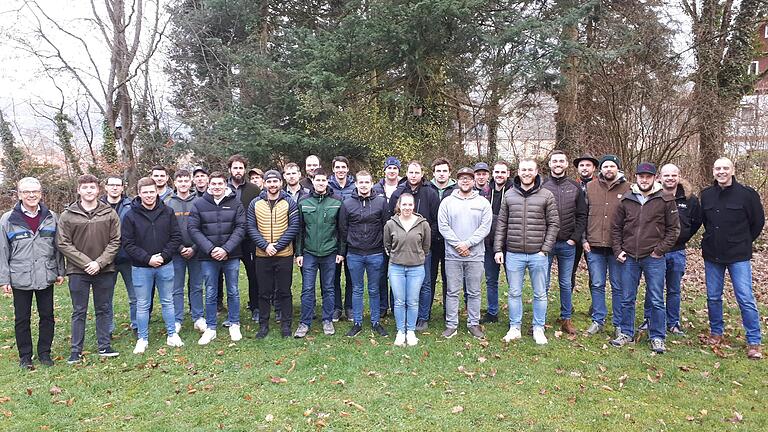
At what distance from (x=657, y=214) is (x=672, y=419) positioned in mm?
2313

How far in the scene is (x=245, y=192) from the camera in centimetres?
724

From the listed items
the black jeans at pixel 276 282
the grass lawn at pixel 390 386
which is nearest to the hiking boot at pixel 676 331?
the grass lawn at pixel 390 386

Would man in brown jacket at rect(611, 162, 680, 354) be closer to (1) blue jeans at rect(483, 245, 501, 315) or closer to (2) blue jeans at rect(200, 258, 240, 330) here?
(1) blue jeans at rect(483, 245, 501, 315)

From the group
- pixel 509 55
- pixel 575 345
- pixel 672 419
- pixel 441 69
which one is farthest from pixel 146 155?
pixel 672 419

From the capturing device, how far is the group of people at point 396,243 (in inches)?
221

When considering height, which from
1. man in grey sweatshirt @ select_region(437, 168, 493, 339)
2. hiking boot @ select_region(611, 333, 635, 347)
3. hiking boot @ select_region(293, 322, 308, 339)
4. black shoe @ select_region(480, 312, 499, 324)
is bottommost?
hiking boot @ select_region(611, 333, 635, 347)

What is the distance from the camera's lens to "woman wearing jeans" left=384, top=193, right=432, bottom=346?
596cm

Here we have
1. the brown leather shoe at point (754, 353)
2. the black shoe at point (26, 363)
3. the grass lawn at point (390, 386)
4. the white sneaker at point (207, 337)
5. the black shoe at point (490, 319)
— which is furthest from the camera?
the black shoe at point (490, 319)

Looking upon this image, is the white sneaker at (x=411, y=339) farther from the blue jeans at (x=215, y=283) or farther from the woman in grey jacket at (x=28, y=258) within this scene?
the woman in grey jacket at (x=28, y=258)

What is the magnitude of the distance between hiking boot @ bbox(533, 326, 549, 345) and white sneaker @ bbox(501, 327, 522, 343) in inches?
7.5

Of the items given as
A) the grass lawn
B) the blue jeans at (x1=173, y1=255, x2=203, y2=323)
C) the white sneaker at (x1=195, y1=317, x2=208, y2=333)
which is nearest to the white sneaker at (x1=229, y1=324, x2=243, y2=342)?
the grass lawn

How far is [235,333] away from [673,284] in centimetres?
555

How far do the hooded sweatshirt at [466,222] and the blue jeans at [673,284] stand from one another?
83.4 inches

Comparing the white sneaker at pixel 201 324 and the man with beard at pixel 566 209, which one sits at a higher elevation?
the man with beard at pixel 566 209
